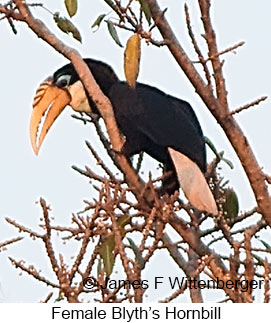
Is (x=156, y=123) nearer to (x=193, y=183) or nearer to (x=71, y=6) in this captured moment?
(x=193, y=183)

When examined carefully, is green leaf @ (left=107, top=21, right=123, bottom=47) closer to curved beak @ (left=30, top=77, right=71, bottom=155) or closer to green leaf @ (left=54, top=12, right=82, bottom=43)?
green leaf @ (left=54, top=12, right=82, bottom=43)

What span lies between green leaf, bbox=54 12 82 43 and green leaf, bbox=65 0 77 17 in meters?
0.12

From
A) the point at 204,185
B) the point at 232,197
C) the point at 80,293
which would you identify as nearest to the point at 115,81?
the point at 204,185

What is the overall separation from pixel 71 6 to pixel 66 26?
0.13 m

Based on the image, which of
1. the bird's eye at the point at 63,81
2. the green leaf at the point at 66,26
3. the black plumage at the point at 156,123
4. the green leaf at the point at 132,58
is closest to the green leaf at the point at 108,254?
the green leaf at the point at 132,58

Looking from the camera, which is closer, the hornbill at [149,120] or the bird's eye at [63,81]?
the hornbill at [149,120]

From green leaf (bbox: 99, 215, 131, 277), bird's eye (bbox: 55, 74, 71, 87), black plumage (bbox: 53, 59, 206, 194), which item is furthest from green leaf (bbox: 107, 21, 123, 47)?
bird's eye (bbox: 55, 74, 71, 87)

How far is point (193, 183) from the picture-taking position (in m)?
2.06

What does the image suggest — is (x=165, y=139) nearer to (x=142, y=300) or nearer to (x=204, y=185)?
(x=204, y=185)

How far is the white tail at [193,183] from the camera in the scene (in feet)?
6.16

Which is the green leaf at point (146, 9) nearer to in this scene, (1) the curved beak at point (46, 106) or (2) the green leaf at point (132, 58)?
(2) the green leaf at point (132, 58)

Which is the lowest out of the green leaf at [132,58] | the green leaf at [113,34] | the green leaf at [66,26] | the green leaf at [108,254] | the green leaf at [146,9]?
the green leaf at [108,254]

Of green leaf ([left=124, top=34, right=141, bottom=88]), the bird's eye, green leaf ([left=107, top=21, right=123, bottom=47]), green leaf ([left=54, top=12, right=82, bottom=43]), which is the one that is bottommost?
green leaf ([left=124, top=34, right=141, bottom=88])

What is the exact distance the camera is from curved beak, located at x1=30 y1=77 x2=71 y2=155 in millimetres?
2014
